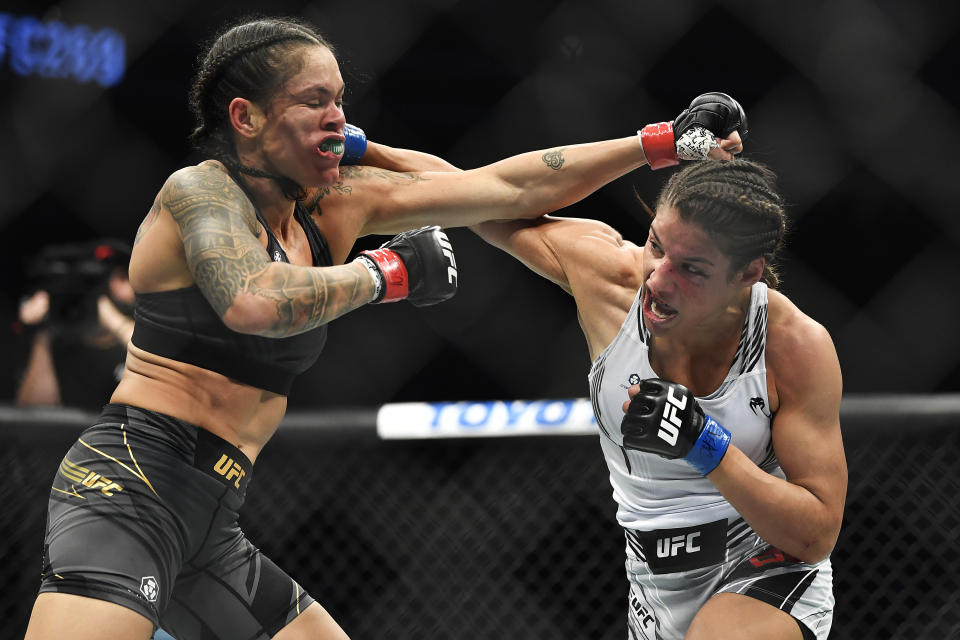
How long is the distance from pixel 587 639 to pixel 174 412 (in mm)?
1801

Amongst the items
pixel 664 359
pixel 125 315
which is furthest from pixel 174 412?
pixel 125 315

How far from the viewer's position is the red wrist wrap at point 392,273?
1.63m

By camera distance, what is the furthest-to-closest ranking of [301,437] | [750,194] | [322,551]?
[322,551] < [301,437] < [750,194]

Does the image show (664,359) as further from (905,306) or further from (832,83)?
(905,306)

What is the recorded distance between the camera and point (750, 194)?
1688 millimetres

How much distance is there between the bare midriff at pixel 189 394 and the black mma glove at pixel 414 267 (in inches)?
10.7

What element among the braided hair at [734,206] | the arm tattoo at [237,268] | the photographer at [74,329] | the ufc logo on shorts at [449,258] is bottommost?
the photographer at [74,329]

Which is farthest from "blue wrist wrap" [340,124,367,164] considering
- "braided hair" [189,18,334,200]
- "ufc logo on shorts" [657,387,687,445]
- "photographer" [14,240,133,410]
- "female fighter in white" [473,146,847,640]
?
"photographer" [14,240,133,410]

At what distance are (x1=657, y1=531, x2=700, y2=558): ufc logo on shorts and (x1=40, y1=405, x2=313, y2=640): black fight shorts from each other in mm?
660

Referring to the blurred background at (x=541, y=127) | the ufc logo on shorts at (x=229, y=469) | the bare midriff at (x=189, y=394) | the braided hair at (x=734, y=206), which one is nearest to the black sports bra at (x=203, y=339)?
the bare midriff at (x=189, y=394)

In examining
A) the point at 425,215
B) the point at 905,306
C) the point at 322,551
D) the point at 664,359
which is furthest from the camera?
the point at 905,306

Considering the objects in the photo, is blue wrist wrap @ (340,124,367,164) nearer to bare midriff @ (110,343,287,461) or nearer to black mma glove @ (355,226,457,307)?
black mma glove @ (355,226,457,307)

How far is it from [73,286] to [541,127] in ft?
7.17

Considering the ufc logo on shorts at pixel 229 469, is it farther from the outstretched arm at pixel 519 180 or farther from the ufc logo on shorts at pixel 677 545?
the ufc logo on shorts at pixel 677 545
